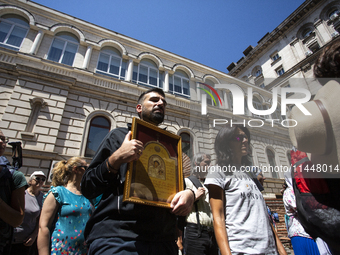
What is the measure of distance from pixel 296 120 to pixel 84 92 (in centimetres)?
1086

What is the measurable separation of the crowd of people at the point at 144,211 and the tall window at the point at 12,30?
35.9ft

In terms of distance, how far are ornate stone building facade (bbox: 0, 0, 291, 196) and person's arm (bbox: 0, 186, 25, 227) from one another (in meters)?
4.96

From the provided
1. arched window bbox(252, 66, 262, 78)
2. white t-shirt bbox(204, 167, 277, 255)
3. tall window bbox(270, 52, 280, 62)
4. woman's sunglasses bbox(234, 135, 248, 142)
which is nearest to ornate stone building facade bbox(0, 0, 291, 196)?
white t-shirt bbox(204, 167, 277, 255)

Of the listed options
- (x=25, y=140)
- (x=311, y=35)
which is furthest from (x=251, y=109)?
(x=311, y=35)

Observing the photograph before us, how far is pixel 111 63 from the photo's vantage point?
38.7 feet

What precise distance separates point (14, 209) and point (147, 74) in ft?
38.8

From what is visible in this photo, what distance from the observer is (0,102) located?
Answer: 8.14m

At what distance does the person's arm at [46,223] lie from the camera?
6.50 ft

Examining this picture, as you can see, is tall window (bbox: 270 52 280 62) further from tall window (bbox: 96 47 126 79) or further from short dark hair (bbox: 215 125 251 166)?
short dark hair (bbox: 215 125 251 166)

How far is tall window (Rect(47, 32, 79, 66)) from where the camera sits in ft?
34.0

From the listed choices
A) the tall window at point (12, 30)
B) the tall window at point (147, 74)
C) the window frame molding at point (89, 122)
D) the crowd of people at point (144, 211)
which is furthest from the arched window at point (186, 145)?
the tall window at point (12, 30)

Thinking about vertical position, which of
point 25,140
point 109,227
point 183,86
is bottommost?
point 109,227

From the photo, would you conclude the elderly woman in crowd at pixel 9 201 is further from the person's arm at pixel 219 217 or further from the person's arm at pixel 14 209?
the person's arm at pixel 219 217

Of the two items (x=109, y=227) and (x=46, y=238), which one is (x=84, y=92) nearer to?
(x=46, y=238)
